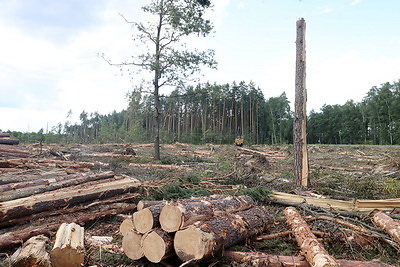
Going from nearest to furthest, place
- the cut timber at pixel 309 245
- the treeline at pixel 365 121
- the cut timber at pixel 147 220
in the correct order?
the cut timber at pixel 309 245 < the cut timber at pixel 147 220 < the treeline at pixel 365 121

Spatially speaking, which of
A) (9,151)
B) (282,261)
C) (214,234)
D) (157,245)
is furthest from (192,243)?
(9,151)

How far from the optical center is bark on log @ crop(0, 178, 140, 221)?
16.3 feet

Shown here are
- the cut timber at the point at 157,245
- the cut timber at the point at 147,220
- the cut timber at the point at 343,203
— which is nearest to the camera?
the cut timber at the point at 157,245

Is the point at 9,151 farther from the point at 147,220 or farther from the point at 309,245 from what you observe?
the point at 309,245

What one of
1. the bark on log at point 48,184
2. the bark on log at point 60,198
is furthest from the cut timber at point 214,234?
the bark on log at point 48,184

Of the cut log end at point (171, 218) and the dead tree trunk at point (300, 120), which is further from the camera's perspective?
the dead tree trunk at point (300, 120)

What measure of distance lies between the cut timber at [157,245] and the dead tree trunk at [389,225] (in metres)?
3.12

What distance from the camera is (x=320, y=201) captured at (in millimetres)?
6211

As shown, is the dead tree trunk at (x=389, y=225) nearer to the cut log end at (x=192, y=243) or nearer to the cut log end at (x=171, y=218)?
the cut log end at (x=192, y=243)

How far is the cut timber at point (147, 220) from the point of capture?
143 inches

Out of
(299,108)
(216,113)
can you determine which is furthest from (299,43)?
(216,113)

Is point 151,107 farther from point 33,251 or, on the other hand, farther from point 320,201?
point 33,251

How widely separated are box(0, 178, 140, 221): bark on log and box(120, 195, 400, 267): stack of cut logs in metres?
2.11

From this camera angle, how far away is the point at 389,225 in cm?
429
